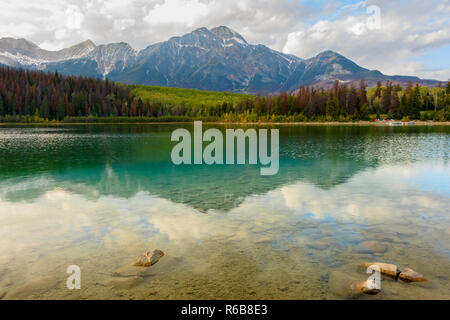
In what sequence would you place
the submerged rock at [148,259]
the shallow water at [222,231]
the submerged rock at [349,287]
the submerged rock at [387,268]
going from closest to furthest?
the submerged rock at [349,287], the shallow water at [222,231], the submerged rock at [387,268], the submerged rock at [148,259]

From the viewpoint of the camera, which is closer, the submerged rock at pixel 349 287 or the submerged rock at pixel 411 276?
the submerged rock at pixel 349 287

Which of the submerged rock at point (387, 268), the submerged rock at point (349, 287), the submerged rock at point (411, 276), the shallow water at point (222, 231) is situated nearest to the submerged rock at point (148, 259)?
the shallow water at point (222, 231)

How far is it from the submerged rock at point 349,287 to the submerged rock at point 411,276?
125 centimetres

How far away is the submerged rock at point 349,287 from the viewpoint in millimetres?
9438

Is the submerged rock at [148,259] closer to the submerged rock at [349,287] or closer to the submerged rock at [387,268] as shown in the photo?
the submerged rock at [349,287]

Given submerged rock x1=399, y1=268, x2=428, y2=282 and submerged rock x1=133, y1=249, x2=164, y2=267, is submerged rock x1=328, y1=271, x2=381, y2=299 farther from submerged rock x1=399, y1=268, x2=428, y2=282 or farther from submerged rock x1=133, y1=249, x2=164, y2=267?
submerged rock x1=133, y1=249, x2=164, y2=267

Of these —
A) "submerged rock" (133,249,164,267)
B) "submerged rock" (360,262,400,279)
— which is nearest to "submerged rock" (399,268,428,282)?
"submerged rock" (360,262,400,279)

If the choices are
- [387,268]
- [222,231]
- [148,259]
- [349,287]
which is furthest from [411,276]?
[148,259]

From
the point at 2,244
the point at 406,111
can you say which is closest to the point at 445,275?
the point at 2,244

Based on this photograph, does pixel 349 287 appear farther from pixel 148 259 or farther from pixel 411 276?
pixel 148 259

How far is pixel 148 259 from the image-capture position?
37.5ft

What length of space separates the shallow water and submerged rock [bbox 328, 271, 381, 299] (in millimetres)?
144

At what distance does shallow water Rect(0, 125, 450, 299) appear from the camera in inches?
395

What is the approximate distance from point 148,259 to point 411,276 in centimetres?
910
